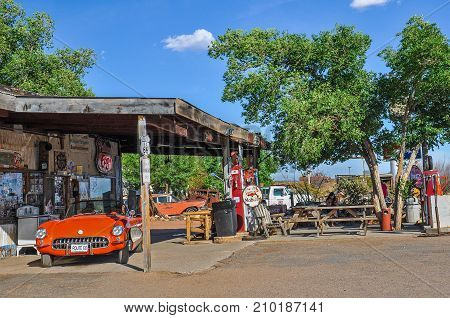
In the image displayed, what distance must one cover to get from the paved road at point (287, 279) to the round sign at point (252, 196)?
3.72 m

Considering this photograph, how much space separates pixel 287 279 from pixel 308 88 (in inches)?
372

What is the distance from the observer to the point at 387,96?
16266mm

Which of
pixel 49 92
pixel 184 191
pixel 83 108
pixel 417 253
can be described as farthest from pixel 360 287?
pixel 184 191

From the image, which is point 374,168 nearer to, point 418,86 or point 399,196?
point 399,196

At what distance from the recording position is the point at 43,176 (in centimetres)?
1589

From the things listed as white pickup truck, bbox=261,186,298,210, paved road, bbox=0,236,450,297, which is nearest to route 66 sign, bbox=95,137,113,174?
paved road, bbox=0,236,450,297

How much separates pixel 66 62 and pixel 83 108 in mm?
19518

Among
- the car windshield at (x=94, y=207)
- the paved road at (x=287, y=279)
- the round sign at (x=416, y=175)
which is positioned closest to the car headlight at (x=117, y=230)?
the paved road at (x=287, y=279)

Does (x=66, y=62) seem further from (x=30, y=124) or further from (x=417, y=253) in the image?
(x=417, y=253)

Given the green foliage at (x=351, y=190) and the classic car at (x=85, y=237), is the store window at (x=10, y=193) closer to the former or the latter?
the classic car at (x=85, y=237)

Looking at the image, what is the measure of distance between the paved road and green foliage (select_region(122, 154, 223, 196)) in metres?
34.9

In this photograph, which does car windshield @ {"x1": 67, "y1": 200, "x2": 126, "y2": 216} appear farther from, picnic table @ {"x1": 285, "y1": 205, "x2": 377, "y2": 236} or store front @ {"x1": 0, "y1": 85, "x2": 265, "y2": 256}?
picnic table @ {"x1": 285, "y1": 205, "x2": 377, "y2": 236}

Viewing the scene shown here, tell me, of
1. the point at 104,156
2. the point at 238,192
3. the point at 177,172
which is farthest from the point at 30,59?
the point at 177,172

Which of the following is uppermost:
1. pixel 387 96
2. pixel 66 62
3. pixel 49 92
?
pixel 66 62
